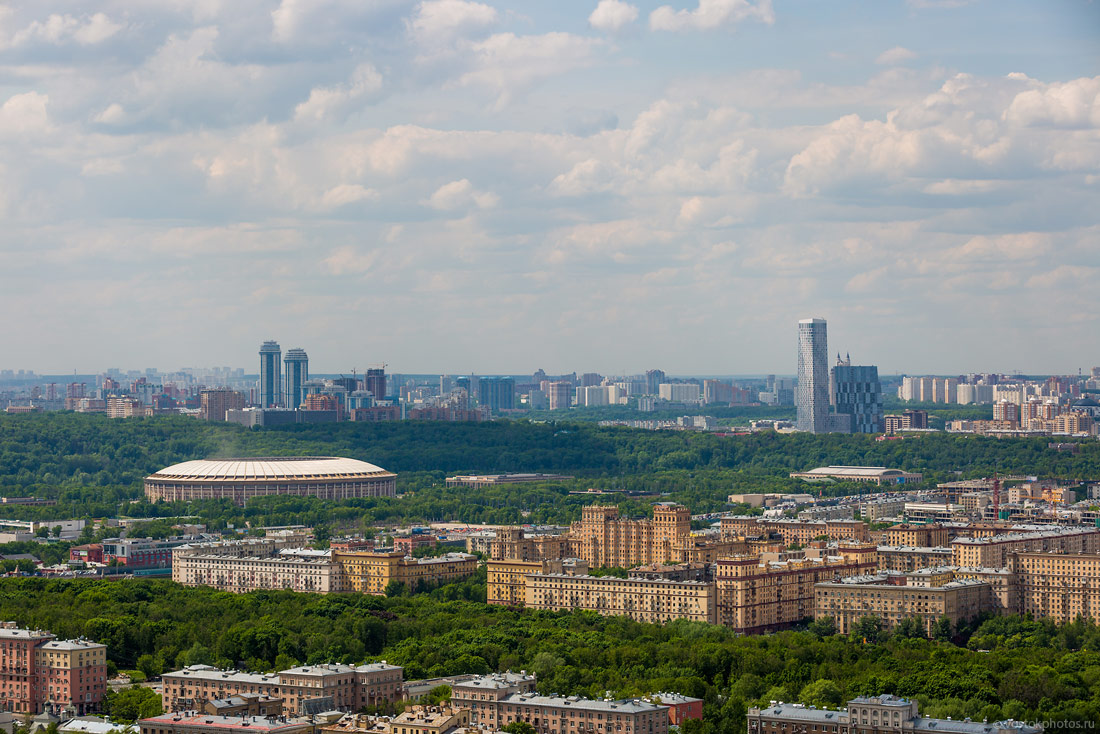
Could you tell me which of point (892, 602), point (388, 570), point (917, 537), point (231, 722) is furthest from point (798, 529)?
point (231, 722)

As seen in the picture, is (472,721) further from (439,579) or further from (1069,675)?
(439,579)

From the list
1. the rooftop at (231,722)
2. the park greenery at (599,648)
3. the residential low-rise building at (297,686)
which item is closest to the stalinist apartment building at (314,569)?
the park greenery at (599,648)

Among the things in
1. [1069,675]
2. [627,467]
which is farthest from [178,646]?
[627,467]

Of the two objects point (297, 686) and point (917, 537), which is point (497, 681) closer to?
point (297, 686)

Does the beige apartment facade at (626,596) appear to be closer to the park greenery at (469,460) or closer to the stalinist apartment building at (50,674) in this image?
the stalinist apartment building at (50,674)

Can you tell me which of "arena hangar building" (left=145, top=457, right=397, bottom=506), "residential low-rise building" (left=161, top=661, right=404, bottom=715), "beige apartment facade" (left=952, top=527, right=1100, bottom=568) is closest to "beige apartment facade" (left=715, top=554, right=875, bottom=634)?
"beige apartment facade" (left=952, top=527, right=1100, bottom=568)

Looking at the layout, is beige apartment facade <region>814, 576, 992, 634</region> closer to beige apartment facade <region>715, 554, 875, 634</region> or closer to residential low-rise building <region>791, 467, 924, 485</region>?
beige apartment facade <region>715, 554, 875, 634</region>
